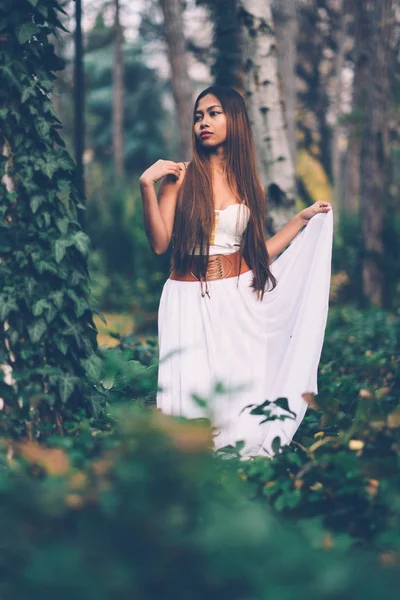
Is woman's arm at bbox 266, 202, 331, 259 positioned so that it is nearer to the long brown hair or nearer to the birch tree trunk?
the long brown hair

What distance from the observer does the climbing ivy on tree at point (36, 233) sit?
347cm

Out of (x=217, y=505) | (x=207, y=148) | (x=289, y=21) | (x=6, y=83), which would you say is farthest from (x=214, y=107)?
(x=289, y=21)

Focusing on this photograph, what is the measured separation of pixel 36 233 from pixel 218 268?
98 cm

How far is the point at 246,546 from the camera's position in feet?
6.03

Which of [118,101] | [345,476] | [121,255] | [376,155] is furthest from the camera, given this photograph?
[118,101]

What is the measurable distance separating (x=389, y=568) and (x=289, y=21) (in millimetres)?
12353

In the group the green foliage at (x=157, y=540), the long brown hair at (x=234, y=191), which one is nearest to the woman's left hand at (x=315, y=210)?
the long brown hair at (x=234, y=191)

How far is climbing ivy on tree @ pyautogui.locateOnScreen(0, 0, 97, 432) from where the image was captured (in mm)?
3475

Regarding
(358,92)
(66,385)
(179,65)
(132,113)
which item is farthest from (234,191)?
(132,113)

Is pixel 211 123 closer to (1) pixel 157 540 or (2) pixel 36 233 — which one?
(2) pixel 36 233

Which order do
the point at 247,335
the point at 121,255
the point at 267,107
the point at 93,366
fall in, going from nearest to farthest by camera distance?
the point at 93,366 → the point at 247,335 → the point at 267,107 → the point at 121,255

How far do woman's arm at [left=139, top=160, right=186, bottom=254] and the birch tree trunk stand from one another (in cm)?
273

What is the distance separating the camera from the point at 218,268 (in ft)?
13.3

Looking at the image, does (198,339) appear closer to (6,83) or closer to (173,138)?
(6,83)
